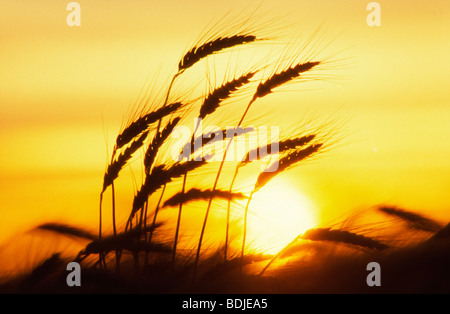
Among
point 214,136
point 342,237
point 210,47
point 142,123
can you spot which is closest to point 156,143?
point 142,123

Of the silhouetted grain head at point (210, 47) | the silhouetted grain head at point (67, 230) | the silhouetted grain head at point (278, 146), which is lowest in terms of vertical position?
the silhouetted grain head at point (67, 230)

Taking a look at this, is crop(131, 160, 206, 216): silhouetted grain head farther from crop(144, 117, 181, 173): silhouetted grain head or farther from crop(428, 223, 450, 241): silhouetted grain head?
crop(428, 223, 450, 241): silhouetted grain head

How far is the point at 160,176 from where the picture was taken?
197 centimetres

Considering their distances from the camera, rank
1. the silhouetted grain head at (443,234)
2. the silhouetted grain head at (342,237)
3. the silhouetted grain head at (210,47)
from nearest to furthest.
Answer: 1. the silhouetted grain head at (443,234)
2. the silhouetted grain head at (342,237)
3. the silhouetted grain head at (210,47)

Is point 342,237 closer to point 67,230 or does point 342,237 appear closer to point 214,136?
point 214,136

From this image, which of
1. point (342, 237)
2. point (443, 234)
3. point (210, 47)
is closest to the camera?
point (443, 234)

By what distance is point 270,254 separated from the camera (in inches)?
75.5

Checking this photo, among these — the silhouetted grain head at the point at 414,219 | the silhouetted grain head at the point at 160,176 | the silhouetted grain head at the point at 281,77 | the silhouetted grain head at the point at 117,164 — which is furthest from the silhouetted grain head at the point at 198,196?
the silhouetted grain head at the point at 414,219

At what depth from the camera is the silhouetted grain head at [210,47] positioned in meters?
2.02

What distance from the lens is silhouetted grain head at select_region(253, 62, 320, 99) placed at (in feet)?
6.52

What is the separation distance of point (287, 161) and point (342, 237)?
0.30m

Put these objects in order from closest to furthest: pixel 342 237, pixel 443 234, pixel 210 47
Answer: pixel 443 234 → pixel 342 237 → pixel 210 47

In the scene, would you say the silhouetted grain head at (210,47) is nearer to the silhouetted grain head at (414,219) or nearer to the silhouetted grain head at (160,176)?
the silhouetted grain head at (160,176)

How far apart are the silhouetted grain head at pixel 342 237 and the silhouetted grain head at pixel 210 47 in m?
0.63
